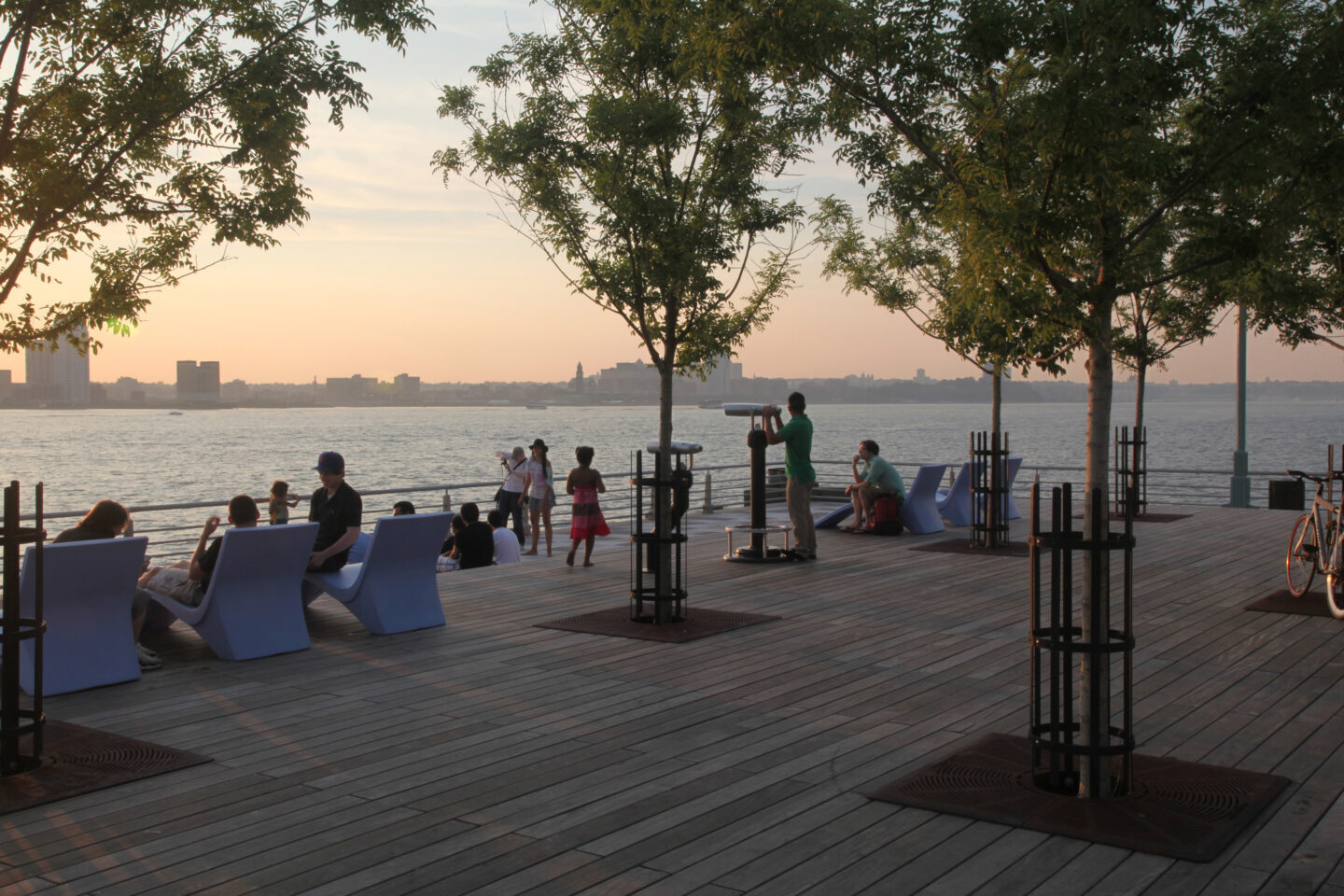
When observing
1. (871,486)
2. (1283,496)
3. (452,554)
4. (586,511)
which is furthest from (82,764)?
(1283,496)

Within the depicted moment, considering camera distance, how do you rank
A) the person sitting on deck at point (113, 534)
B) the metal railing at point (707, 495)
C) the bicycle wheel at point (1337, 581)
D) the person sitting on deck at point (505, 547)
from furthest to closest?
the metal railing at point (707, 495) < the person sitting on deck at point (505, 547) < the bicycle wheel at point (1337, 581) < the person sitting on deck at point (113, 534)

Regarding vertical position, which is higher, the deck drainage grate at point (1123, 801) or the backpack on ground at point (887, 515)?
the backpack on ground at point (887, 515)

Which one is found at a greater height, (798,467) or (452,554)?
(798,467)

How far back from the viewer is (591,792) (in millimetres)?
4871

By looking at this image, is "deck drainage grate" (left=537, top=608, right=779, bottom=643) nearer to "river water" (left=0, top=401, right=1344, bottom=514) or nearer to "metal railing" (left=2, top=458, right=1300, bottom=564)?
"metal railing" (left=2, top=458, right=1300, bottom=564)

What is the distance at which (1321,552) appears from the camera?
9438 millimetres

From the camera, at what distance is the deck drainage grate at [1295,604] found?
9.26 metres

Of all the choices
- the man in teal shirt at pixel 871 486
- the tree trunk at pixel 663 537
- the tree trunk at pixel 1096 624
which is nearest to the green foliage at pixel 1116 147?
the tree trunk at pixel 1096 624

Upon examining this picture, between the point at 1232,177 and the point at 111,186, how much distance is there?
7.01 m

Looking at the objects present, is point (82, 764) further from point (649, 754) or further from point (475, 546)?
point (475, 546)

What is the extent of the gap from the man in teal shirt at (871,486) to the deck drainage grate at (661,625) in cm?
622

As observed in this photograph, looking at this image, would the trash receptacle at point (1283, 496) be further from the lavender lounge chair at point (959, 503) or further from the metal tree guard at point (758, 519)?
the metal tree guard at point (758, 519)

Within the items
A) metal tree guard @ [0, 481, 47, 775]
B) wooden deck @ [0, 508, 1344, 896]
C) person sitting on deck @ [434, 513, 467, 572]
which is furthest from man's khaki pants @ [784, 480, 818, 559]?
metal tree guard @ [0, 481, 47, 775]

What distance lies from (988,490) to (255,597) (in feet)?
28.5
